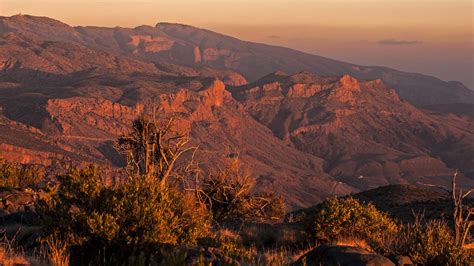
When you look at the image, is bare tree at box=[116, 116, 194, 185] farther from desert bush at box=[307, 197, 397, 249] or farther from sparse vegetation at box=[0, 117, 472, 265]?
desert bush at box=[307, 197, 397, 249]

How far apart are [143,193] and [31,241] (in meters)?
3.98

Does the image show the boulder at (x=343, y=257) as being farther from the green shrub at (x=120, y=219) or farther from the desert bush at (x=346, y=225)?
the desert bush at (x=346, y=225)

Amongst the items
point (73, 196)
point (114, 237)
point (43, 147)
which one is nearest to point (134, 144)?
point (73, 196)

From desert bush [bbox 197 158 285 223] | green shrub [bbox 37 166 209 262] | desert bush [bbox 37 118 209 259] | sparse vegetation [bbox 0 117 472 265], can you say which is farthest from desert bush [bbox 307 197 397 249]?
green shrub [bbox 37 166 209 262]

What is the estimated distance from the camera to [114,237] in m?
14.8

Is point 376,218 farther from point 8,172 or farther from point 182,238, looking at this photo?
point 8,172

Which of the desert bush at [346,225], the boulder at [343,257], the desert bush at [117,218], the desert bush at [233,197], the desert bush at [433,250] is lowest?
the desert bush at [233,197]

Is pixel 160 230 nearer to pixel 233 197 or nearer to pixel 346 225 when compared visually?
pixel 346 225

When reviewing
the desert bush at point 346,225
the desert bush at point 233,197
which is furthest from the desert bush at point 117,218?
the desert bush at point 233,197

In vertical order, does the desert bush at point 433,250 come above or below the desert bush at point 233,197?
above

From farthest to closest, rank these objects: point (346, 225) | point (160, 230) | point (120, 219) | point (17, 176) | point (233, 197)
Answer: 1. point (17, 176)
2. point (233, 197)
3. point (346, 225)
4. point (120, 219)
5. point (160, 230)

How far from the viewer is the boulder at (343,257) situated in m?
14.6

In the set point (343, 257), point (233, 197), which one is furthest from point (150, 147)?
point (343, 257)

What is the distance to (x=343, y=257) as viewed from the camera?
14.9 m
